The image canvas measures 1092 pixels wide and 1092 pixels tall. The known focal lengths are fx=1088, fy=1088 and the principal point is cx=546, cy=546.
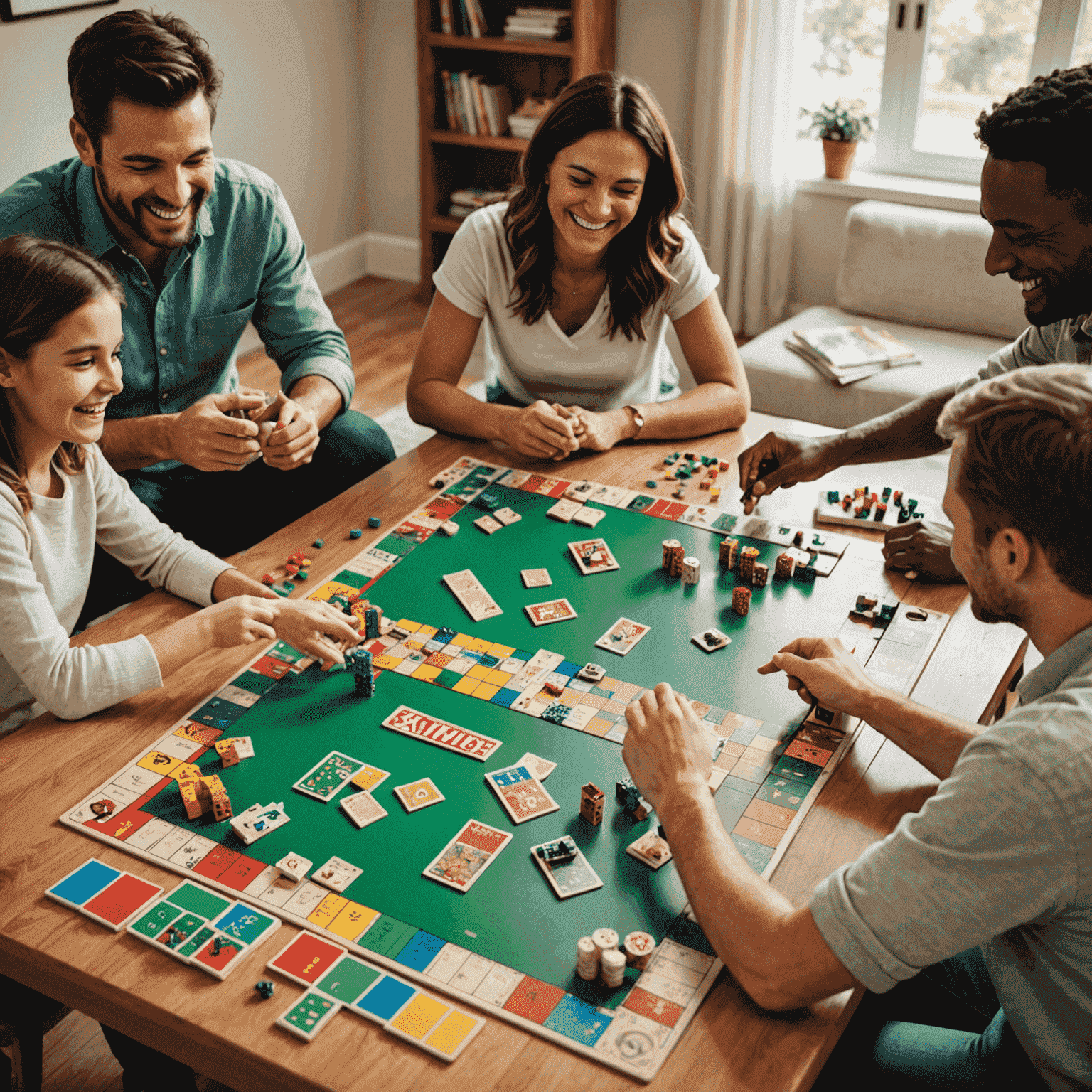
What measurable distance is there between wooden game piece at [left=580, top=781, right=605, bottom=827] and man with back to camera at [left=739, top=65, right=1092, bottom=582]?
0.80m

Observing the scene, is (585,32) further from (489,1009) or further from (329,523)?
(489,1009)

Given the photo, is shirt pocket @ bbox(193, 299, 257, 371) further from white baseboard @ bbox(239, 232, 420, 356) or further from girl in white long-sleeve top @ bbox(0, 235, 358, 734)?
white baseboard @ bbox(239, 232, 420, 356)

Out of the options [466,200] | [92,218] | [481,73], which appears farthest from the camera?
[466,200]

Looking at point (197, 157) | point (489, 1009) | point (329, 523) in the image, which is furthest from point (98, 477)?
point (489, 1009)

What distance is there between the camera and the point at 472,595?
1820mm

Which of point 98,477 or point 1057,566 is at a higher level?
point 1057,566

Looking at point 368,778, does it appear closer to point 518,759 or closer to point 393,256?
point 518,759

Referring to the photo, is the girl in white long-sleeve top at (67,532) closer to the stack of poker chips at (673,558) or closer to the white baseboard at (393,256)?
the stack of poker chips at (673,558)

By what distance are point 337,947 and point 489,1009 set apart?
188 mm

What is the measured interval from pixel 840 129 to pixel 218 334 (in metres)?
3.12

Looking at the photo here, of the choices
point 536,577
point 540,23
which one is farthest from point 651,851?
point 540,23

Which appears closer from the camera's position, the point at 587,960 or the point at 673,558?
the point at 587,960

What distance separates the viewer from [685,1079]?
1088 millimetres

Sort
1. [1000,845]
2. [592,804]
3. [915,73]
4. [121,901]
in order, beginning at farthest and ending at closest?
[915,73] → [592,804] → [121,901] → [1000,845]
